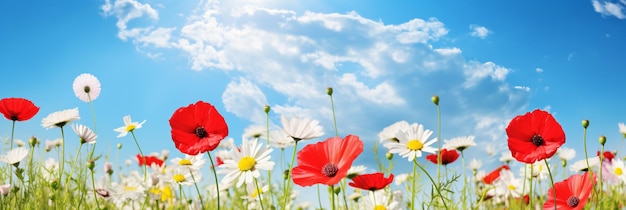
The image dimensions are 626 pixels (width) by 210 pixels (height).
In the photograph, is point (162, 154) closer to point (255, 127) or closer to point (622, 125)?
point (255, 127)

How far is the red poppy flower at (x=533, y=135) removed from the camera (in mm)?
1315

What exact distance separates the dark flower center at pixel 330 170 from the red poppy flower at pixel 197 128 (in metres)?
0.23

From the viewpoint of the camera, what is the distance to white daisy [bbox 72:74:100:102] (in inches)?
93.8

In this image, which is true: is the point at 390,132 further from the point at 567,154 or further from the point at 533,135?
the point at 567,154

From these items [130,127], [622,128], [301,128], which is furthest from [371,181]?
[622,128]

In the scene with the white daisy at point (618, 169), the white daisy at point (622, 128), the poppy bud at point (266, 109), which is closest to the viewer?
the poppy bud at point (266, 109)

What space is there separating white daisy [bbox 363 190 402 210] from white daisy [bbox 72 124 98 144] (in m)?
0.91

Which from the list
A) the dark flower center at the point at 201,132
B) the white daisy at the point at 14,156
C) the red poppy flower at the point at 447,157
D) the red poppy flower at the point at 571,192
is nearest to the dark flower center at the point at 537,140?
the red poppy flower at the point at 571,192

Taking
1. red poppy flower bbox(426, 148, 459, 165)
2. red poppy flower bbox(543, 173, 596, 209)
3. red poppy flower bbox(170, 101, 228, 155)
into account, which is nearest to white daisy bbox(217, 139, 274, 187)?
red poppy flower bbox(170, 101, 228, 155)

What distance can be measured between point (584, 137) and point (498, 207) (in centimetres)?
156

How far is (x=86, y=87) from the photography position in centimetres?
238

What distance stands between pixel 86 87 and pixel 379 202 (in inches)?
48.1

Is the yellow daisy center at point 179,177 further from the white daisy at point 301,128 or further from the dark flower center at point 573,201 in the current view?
the dark flower center at point 573,201

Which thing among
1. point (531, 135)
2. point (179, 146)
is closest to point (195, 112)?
point (179, 146)
